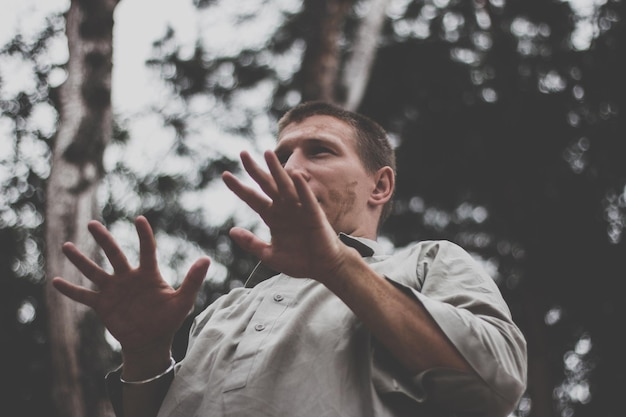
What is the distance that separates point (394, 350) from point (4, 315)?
918cm

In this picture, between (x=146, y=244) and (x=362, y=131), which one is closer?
(x=146, y=244)

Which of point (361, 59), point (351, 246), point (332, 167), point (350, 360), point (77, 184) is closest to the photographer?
point (350, 360)

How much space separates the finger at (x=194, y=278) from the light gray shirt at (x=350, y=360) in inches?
6.6

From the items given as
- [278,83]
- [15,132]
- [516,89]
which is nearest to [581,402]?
[516,89]

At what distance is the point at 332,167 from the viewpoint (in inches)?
90.4

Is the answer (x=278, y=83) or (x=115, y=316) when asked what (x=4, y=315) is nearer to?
(x=278, y=83)

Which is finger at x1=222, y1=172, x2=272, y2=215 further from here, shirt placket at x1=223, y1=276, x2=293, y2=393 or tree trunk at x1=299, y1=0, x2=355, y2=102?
tree trunk at x1=299, y1=0, x2=355, y2=102

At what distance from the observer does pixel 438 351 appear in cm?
155

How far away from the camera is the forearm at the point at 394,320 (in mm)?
1545

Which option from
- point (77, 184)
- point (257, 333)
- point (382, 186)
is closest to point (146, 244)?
point (257, 333)

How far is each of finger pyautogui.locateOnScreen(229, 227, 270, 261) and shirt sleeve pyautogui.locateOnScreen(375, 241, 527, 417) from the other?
0.30 metres

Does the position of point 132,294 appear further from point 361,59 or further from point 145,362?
point 361,59

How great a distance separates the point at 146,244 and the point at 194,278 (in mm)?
145

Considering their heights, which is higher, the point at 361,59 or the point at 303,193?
the point at 303,193
